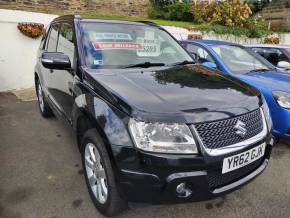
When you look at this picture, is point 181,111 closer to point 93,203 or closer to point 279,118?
point 93,203

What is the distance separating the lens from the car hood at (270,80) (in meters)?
3.88

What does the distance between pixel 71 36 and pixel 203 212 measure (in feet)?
7.65

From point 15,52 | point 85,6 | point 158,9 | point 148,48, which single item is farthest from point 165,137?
point 158,9

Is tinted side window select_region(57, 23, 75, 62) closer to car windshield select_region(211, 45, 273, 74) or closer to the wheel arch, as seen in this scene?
the wheel arch

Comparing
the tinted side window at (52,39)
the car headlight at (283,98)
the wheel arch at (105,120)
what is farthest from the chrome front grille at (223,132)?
the tinted side window at (52,39)

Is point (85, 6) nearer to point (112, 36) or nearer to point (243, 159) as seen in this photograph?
point (112, 36)

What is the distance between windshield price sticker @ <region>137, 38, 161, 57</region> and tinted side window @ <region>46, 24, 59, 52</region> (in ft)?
4.51

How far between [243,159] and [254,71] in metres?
2.81

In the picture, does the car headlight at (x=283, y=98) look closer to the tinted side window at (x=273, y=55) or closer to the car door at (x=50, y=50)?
the tinted side window at (x=273, y=55)

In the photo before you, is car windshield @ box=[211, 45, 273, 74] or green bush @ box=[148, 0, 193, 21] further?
green bush @ box=[148, 0, 193, 21]

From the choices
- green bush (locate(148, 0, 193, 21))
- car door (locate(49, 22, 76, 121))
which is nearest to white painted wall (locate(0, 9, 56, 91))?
car door (locate(49, 22, 76, 121))

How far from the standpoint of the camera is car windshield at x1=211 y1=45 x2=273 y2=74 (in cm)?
482

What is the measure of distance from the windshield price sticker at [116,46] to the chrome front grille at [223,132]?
59.2 inches

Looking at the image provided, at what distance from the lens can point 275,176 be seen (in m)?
3.27
